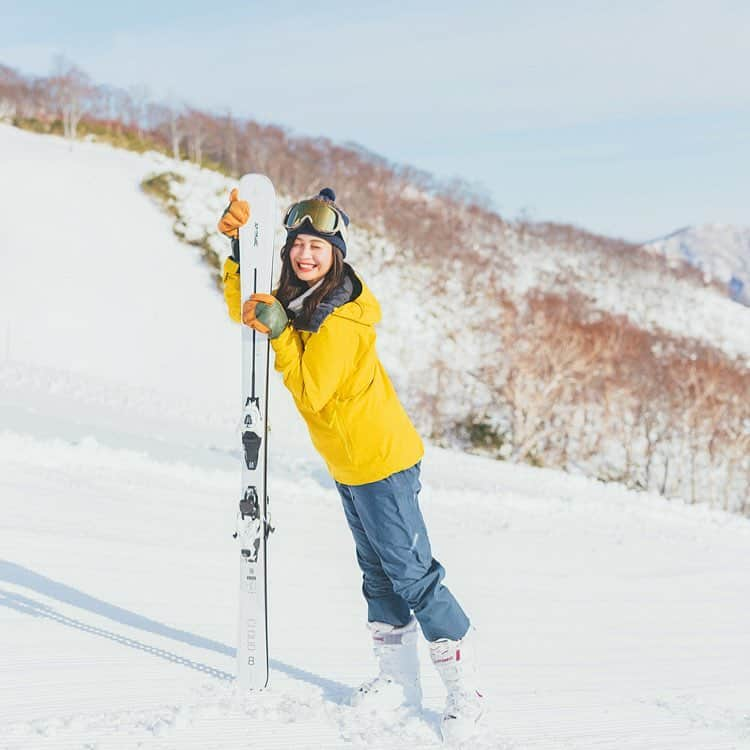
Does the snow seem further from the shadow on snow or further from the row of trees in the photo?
the row of trees

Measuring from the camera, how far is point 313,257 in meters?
2.98

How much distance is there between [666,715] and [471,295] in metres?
43.2

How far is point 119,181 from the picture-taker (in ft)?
121

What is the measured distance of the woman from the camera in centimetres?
282

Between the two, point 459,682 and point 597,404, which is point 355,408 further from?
point 597,404

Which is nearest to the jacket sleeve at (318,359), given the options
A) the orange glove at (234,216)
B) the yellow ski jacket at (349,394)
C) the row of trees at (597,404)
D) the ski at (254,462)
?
the yellow ski jacket at (349,394)

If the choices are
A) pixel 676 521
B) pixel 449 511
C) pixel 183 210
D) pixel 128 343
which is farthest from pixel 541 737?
pixel 183 210

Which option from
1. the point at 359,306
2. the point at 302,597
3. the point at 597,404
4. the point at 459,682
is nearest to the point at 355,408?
the point at 359,306

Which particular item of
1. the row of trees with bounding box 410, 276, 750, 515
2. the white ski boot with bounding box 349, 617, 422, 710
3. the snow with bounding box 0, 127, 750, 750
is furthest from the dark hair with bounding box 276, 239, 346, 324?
the row of trees with bounding box 410, 276, 750, 515

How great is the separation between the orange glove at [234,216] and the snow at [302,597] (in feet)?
6.19

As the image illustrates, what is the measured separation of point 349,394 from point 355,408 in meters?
0.06

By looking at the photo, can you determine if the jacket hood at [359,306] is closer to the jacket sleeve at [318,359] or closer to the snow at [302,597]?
the jacket sleeve at [318,359]

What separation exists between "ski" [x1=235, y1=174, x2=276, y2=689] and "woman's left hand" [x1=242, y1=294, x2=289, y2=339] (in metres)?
0.25

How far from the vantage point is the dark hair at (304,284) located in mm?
2873
